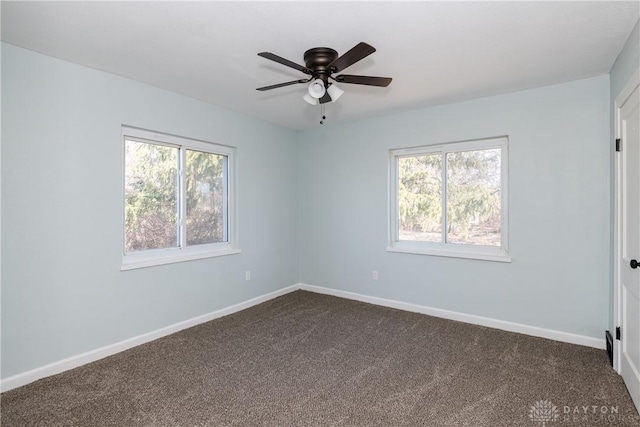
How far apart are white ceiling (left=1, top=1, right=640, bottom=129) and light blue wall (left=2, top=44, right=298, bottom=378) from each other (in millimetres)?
241

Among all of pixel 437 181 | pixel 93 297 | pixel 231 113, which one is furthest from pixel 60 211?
pixel 437 181

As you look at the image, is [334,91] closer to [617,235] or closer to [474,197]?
[474,197]

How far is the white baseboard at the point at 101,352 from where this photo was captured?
234 cm

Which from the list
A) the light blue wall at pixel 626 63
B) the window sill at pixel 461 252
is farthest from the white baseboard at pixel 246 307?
the light blue wall at pixel 626 63

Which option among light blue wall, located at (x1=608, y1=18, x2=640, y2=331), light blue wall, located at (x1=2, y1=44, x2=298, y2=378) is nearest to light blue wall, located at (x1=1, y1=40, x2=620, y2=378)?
light blue wall, located at (x1=2, y1=44, x2=298, y2=378)

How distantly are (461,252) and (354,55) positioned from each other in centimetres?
265

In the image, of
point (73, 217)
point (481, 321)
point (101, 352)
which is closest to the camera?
point (73, 217)

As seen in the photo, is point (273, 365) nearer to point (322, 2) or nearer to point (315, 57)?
point (315, 57)

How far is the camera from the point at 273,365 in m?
2.66

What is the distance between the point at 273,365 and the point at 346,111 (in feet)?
9.59

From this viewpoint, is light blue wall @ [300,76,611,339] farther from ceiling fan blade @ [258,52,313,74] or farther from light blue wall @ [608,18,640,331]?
ceiling fan blade @ [258,52,313,74]

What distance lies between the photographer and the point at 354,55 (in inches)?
77.6

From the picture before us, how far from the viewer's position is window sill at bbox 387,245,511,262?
3455mm

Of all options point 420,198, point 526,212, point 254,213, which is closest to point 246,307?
point 254,213
